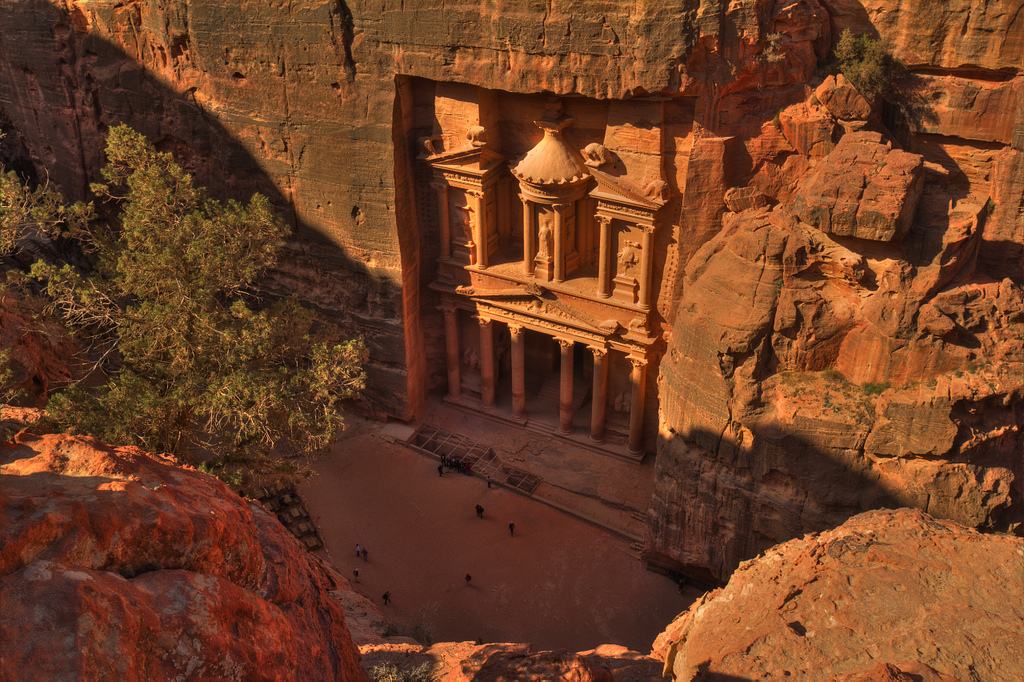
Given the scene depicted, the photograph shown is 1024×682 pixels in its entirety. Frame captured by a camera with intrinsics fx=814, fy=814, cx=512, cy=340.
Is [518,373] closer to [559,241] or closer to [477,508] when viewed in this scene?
[477,508]

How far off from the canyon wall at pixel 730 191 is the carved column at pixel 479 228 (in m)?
1.80

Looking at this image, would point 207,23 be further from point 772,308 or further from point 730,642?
point 730,642

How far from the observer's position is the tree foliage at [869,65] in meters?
16.8

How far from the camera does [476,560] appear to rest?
20391 millimetres

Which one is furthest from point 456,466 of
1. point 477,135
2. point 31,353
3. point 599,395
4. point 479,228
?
point 31,353

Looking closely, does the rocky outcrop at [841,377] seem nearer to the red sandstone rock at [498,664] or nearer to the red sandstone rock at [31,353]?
the red sandstone rock at [498,664]

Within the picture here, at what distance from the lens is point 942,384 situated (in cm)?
1349

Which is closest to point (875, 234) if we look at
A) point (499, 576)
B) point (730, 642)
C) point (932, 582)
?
point (932, 582)

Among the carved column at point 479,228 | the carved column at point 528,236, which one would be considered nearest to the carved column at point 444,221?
the carved column at point 479,228

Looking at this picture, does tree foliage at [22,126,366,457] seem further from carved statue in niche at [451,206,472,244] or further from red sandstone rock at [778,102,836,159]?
red sandstone rock at [778,102,836,159]

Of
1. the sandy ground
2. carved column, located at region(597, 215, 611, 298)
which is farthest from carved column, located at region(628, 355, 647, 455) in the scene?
the sandy ground

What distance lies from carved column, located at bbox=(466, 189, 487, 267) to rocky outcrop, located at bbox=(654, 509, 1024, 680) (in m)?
14.1

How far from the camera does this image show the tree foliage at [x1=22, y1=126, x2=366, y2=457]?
14812 mm

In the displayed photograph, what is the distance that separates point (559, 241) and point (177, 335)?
9.81 metres
